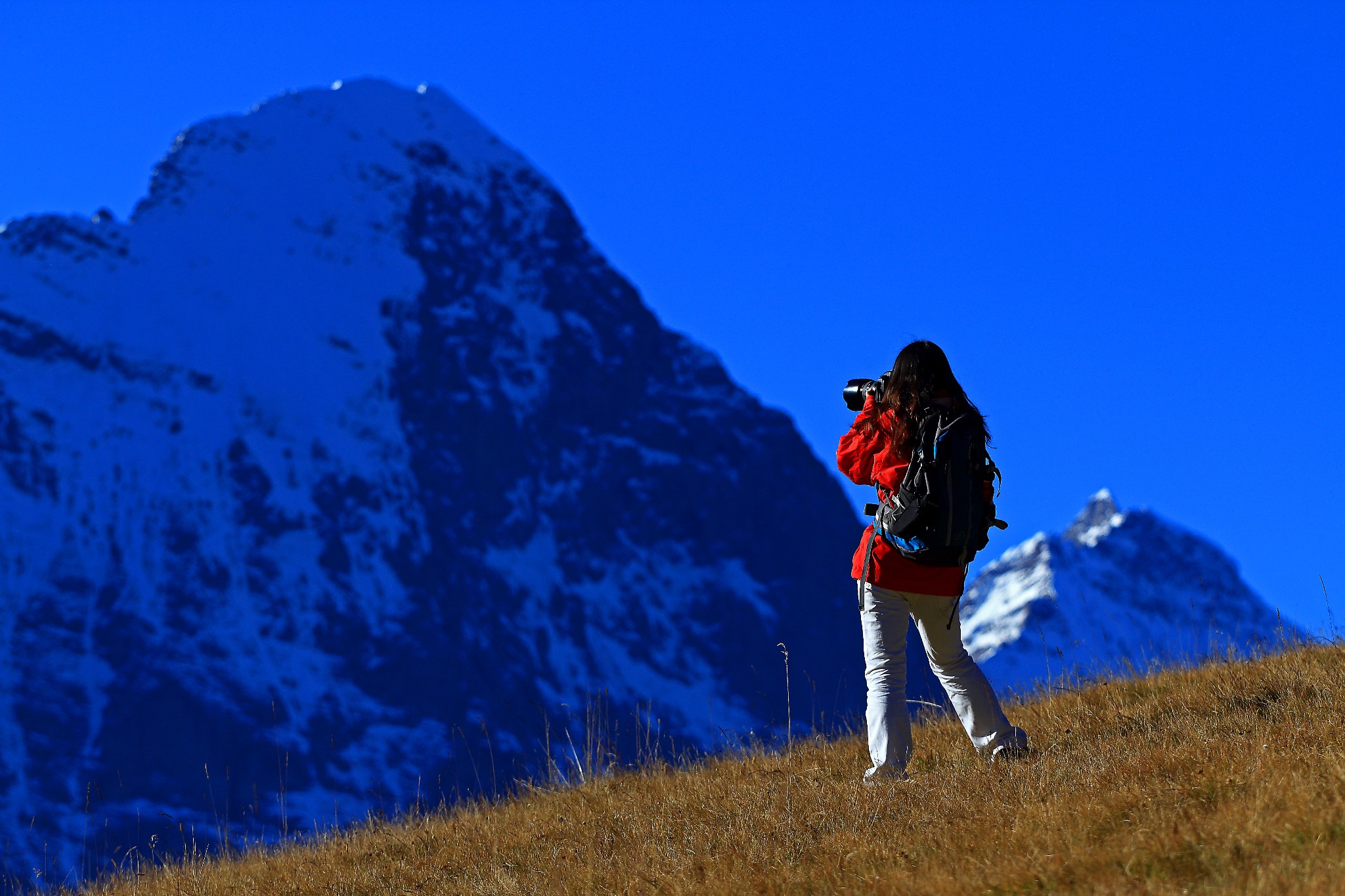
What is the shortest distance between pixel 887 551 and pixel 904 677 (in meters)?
0.68

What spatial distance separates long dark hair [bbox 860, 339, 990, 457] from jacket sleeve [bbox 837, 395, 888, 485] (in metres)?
0.12

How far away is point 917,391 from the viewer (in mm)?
6660

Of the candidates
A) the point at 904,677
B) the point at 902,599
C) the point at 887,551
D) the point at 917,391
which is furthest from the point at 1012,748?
the point at 917,391

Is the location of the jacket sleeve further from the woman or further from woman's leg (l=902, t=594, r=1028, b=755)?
woman's leg (l=902, t=594, r=1028, b=755)

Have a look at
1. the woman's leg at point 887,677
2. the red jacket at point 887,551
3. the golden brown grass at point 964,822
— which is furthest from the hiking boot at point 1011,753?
the red jacket at point 887,551

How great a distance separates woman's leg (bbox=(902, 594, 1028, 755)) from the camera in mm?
6770

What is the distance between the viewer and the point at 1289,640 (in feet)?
31.0

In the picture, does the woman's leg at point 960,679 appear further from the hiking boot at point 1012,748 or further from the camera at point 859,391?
the camera at point 859,391

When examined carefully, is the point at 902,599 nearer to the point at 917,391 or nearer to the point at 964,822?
the point at 917,391

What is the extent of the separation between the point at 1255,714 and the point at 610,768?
14.1ft

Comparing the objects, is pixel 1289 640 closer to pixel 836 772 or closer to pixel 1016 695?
pixel 1016 695

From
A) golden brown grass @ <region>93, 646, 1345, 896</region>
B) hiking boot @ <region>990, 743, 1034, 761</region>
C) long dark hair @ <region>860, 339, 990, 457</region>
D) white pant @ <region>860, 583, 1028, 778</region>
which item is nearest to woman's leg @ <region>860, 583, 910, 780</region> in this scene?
white pant @ <region>860, 583, 1028, 778</region>

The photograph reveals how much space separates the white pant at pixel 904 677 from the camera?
6.77 metres

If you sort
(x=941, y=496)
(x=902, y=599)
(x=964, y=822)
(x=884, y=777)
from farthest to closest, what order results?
(x=902, y=599)
(x=884, y=777)
(x=941, y=496)
(x=964, y=822)
